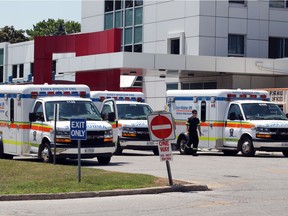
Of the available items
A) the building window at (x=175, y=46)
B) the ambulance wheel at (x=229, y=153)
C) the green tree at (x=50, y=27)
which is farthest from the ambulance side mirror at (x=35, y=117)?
the green tree at (x=50, y=27)

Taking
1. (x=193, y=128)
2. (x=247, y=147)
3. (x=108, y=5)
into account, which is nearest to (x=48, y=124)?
(x=193, y=128)

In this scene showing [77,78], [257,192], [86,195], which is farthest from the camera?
[77,78]

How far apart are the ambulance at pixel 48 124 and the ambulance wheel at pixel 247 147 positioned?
6907 millimetres

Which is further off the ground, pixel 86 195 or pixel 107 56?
pixel 107 56

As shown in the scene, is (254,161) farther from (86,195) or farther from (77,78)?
(77,78)

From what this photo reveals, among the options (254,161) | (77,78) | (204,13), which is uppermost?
(204,13)

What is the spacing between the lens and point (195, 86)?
51750 mm

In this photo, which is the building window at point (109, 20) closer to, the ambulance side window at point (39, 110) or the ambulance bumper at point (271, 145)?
the ambulance bumper at point (271, 145)

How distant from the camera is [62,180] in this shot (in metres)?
18.6

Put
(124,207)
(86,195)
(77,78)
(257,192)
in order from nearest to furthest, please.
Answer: (124,207)
(86,195)
(257,192)
(77,78)

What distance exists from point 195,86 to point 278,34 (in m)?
6.47

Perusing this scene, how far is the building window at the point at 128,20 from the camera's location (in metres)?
55.7

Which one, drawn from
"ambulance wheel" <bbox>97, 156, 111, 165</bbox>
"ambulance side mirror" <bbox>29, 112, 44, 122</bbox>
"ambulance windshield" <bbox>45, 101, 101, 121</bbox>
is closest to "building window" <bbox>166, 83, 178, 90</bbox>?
"ambulance wheel" <bbox>97, 156, 111, 165</bbox>

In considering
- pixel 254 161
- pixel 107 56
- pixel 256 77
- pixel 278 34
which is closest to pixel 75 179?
pixel 254 161
